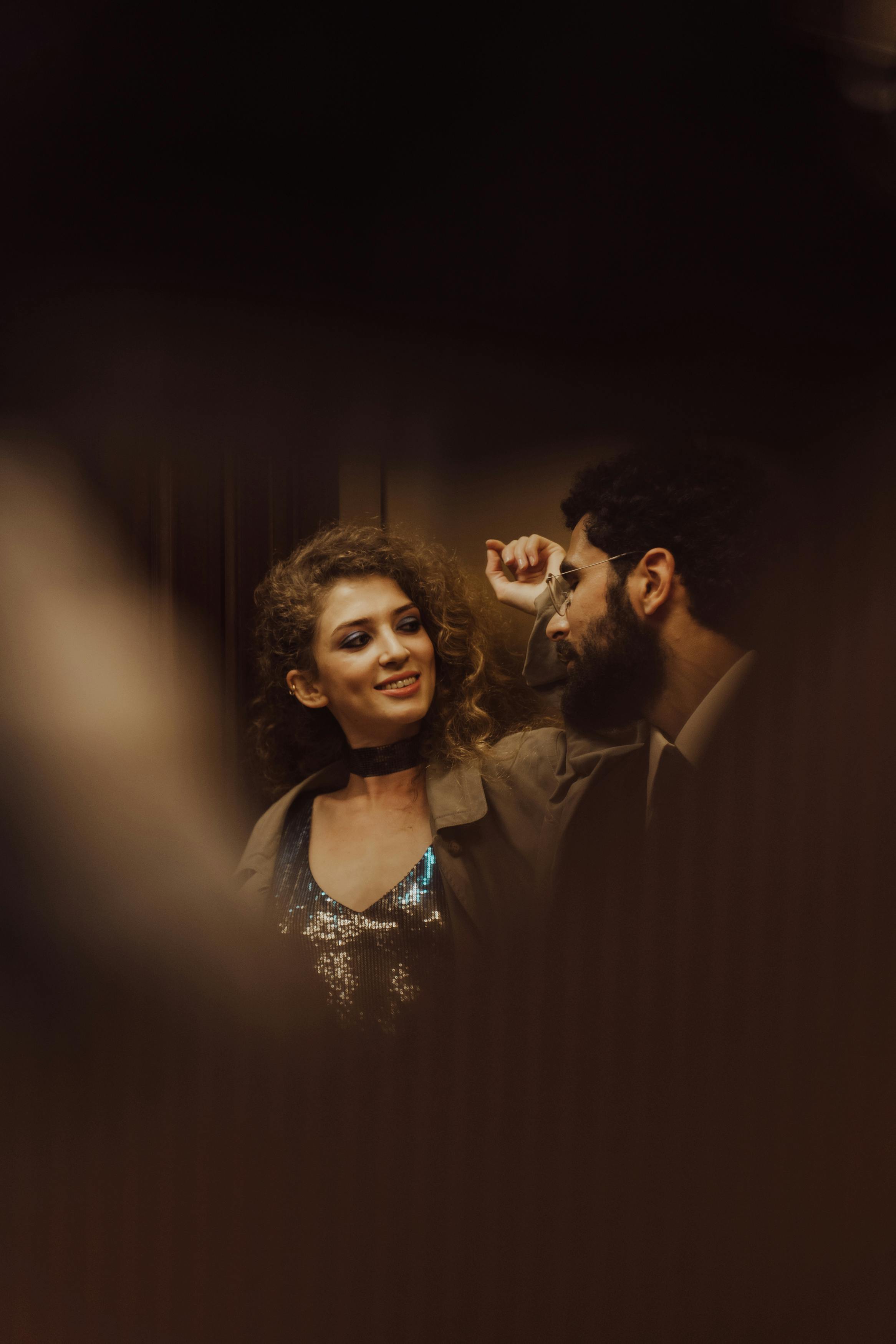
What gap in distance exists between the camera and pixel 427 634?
166 cm

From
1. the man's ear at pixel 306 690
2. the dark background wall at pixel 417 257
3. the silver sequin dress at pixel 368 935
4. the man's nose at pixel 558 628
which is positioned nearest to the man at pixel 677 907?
the man's nose at pixel 558 628

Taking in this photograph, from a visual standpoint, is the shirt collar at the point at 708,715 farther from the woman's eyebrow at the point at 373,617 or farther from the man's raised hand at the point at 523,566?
the woman's eyebrow at the point at 373,617

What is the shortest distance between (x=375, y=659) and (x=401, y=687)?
7cm

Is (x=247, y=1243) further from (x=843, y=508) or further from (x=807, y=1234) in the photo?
(x=843, y=508)

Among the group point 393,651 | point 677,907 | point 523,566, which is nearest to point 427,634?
point 393,651

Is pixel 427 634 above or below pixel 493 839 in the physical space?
above

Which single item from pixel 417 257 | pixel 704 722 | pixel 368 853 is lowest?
pixel 368 853

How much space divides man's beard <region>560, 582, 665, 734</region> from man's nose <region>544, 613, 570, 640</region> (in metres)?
0.03

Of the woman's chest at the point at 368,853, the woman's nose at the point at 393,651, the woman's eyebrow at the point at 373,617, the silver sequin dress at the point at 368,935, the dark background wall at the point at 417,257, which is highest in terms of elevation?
the dark background wall at the point at 417,257

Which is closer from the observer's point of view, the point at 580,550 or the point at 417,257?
the point at 580,550

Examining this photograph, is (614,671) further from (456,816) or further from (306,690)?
(306,690)

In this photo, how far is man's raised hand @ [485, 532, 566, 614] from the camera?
1659 mm

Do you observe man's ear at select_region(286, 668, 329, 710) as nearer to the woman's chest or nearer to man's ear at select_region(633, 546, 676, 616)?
the woman's chest

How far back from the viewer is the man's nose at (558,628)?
1645 mm
